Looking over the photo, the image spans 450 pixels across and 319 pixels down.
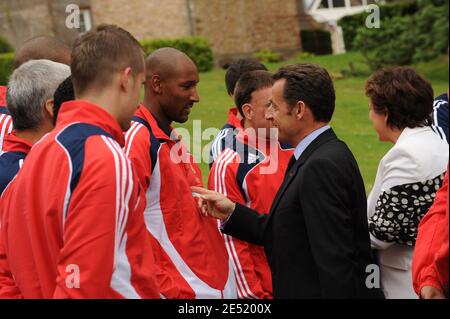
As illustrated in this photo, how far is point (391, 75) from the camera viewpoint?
18.1 ft

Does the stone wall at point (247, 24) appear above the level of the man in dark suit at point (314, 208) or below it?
below

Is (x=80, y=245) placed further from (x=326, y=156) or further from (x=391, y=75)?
(x=391, y=75)

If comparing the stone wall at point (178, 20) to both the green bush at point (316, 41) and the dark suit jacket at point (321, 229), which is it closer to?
the green bush at point (316, 41)

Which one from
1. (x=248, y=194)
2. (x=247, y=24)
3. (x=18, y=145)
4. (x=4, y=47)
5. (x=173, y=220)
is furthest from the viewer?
(x=247, y=24)

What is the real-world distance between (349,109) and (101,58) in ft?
56.6

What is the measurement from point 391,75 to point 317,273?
1.59 metres

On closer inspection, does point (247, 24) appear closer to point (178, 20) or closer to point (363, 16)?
point (178, 20)

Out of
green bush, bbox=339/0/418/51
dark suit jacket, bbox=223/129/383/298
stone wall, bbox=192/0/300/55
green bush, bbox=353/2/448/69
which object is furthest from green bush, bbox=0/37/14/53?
dark suit jacket, bbox=223/129/383/298

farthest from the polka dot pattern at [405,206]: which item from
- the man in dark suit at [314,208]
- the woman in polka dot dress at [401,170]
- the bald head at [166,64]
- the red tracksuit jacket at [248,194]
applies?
the bald head at [166,64]

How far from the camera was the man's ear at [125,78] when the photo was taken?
368cm

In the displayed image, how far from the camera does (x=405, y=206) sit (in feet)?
17.2

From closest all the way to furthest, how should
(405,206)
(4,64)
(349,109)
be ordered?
(405,206) < (349,109) < (4,64)

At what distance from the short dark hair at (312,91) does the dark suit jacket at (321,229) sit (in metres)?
0.14

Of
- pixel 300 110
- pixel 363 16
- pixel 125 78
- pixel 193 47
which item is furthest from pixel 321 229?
pixel 363 16
